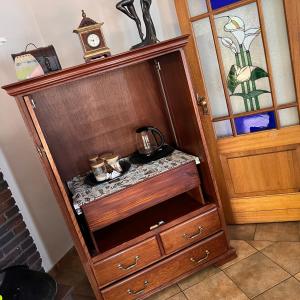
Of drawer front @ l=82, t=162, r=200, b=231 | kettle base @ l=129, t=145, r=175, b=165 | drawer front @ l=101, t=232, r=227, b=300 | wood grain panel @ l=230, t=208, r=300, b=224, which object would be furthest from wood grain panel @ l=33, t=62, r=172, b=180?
wood grain panel @ l=230, t=208, r=300, b=224

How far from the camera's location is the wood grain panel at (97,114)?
1820 millimetres

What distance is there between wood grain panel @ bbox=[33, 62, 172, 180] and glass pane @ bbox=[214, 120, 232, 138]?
35 cm

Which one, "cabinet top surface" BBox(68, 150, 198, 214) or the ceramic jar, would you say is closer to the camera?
"cabinet top surface" BBox(68, 150, 198, 214)

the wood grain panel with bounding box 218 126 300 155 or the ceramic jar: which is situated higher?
the ceramic jar

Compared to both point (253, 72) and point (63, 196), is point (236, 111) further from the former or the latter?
point (63, 196)

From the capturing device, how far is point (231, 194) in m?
2.17

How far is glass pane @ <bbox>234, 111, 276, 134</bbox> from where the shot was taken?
6.30 feet

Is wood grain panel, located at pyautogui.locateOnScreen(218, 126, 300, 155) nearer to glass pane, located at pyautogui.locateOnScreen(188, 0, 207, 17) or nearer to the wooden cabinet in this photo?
the wooden cabinet

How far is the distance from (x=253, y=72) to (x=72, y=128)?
1196mm

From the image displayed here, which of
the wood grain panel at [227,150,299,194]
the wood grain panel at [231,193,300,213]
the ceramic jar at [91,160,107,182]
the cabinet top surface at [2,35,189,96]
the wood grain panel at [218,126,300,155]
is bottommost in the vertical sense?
the wood grain panel at [231,193,300,213]

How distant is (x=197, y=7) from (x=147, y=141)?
0.88 m

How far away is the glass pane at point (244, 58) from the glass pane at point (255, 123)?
0.05 m

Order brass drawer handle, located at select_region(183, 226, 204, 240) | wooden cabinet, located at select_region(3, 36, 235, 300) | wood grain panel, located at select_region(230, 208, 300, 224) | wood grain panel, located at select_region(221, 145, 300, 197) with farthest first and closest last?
wood grain panel, located at select_region(230, 208, 300, 224), wood grain panel, located at select_region(221, 145, 300, 197), brass drawer handle, located at select_region(183, 226, 204, 240), wooden cabinet, located at select_region(3, 36, 235, 300)

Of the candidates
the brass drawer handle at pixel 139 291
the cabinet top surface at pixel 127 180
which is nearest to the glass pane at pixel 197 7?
the cabinet top surface at pixel 127 180
